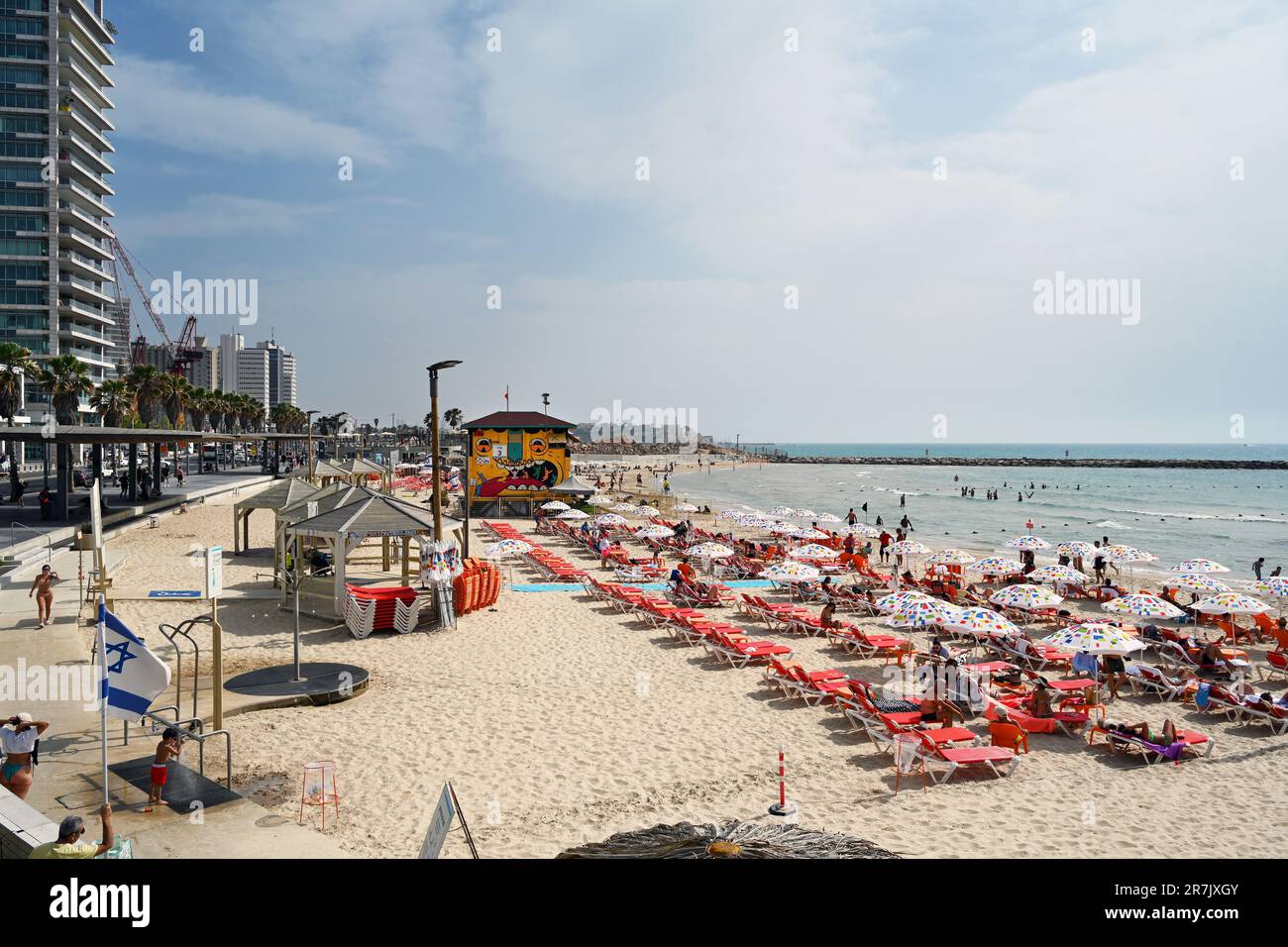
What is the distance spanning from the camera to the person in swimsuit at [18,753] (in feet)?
23.2

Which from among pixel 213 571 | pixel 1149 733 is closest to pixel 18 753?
pixel 213 571

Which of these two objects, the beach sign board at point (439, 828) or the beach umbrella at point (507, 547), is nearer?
the beach sign board at point (439, 828)

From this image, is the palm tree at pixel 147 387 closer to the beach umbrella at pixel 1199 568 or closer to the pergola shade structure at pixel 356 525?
the pergola shade structure at pixel 356 525

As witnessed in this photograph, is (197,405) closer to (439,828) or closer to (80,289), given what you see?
(80,289)

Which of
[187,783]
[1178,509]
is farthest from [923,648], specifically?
[1178,509]

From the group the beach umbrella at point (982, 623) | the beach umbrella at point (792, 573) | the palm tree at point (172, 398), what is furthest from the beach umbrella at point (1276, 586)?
the palm tree at point (172, 398)

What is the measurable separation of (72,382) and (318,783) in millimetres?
41678

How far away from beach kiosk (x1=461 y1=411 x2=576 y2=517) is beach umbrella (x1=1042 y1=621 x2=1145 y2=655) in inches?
1113

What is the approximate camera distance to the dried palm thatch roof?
487 cm

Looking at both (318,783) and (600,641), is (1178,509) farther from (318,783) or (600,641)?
(318,783)

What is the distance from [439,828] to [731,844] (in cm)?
183

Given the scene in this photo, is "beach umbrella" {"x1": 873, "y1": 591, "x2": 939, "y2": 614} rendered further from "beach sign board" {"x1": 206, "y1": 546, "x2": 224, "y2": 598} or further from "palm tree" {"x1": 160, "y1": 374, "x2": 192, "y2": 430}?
"palm tree" {"x1": 160, "y1": 374, "x2": 192, "y2": 430}

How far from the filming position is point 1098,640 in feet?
39.0
